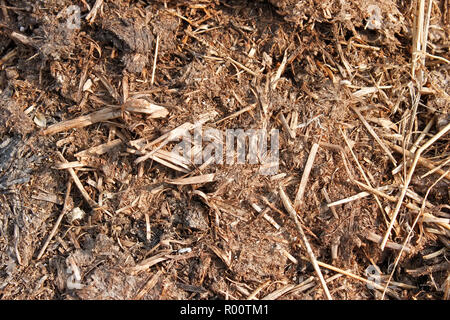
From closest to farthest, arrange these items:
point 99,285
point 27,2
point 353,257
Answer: point 99,285
point 353,257
point 27,2

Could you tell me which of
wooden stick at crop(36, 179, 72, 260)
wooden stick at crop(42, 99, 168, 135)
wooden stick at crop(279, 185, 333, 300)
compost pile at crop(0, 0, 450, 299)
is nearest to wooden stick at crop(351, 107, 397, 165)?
compost pile at crop(0, 0, 450, 299)

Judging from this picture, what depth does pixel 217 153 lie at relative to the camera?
7.64 ft

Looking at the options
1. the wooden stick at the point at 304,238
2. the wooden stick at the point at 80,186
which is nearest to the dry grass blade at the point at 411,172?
the wooden stick at the point at 304,238

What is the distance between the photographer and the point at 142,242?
2307mm

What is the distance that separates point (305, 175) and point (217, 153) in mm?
509

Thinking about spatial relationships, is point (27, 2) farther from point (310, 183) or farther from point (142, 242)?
point (310, 183)

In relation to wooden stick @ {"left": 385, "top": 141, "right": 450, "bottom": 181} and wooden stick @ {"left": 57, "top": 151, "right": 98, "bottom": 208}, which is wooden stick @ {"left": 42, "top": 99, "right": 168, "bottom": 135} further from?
wooden stick @ {"left": 385, "top": 141, "right": 450, "bottom": 181}

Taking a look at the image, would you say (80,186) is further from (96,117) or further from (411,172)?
(411,172)

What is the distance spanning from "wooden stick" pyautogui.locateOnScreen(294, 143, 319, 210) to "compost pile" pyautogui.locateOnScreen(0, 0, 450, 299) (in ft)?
0.03

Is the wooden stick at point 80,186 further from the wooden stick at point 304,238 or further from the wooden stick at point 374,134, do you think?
the wooden stick at point 374,134

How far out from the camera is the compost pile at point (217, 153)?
225 centimetres

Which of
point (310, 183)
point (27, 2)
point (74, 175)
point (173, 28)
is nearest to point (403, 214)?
point (310, 183)

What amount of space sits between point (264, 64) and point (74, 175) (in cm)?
126

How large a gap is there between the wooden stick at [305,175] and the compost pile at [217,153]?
1 cm
